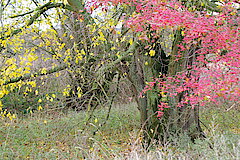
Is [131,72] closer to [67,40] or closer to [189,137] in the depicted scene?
[189,137]

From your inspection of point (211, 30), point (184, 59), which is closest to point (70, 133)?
point (184, 59)

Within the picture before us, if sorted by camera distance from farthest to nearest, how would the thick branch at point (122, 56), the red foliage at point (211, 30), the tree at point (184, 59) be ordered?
the thick branch at point (122, 56)
the tree at point (184, 59)
the red foliage at point (211, 30)

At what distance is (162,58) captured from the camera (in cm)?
616

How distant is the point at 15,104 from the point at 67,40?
4.07 m

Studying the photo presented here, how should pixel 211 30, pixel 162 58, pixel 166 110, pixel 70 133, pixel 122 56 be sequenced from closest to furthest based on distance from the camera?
pixel 211 30, pixel 122 56, pixel 166 110, pixel 162 58, pixel 70 133

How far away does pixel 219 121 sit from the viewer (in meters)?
9.26

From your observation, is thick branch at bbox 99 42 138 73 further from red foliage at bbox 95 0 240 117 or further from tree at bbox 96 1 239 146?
red foliage at bbox 95 0 240 117

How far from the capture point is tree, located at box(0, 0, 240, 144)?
13.8 feet

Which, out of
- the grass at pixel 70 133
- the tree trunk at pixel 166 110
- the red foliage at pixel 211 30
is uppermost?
the red foliage at pixel 211 30

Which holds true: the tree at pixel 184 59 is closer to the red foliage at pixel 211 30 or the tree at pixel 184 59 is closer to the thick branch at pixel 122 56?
the red foliage at pixel 211 30

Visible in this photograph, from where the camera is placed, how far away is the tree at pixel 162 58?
4.20 metres

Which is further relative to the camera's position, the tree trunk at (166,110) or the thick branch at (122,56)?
the tree trunk at (166,110)

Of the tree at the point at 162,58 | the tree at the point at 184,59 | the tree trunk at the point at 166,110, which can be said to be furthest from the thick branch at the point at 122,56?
the tree trunk at the point at 166,110

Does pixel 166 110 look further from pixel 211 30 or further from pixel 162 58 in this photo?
pixel 211 30
